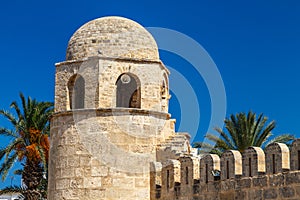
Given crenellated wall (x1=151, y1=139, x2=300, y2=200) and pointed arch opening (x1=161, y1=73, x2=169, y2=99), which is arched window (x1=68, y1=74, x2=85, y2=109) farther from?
crenellated wall (x1=151, y1=139, x2=300, y2=200)

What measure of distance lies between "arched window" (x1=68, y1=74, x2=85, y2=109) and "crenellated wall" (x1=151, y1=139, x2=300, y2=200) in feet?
7.82

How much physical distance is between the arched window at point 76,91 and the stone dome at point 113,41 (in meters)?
0.52

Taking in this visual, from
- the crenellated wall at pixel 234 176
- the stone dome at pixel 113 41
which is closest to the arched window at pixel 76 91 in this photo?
the stone dome at pixel 113 41

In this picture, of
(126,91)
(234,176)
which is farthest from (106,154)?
→ (234,176)

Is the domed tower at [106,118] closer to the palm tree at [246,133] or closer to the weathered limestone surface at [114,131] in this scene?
the weathered limestone surface at [114,131]

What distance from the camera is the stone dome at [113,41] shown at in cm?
1383

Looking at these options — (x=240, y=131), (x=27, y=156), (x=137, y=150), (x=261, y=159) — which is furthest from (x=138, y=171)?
(x=27, y=156)

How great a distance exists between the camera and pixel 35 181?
2122 centimetres

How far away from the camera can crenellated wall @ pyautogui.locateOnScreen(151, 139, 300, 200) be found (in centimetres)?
997

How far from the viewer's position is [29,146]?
2102 centimetres

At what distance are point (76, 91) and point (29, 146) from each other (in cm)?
722

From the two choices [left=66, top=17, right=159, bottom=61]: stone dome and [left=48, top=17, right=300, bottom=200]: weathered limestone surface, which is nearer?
[left=48, top=17, right=300, bottom=200]: weathered limestone surface

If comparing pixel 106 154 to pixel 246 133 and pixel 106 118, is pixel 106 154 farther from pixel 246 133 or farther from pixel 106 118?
pixel 246 133

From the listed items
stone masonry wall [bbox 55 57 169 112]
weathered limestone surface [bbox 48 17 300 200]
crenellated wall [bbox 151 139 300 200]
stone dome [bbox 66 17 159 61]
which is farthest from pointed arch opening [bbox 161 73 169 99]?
crenellated wall [bbox 151 139 300 200]
